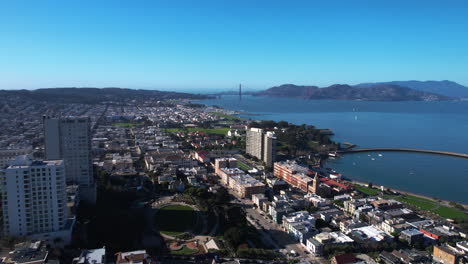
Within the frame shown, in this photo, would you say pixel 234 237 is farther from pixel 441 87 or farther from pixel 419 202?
pixel 441 87

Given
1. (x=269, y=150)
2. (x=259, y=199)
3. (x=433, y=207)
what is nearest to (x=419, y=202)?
(x=433, y=207)

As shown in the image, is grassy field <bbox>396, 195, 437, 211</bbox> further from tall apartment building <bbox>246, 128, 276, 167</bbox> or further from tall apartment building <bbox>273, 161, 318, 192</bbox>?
tall apartment building <bbox>246, 128, 276, 167</bbox>

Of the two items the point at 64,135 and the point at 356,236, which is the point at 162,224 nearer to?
the point at 64,135

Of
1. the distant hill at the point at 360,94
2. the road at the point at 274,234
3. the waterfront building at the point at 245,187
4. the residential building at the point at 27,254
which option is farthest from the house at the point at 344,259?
the distant hill at the point at 360,94

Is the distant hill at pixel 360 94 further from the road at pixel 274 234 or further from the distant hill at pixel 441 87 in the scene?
the road at pixel 274 234

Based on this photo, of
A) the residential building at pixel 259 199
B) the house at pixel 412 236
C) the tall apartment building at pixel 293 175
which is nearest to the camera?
the house at pixel 412 236

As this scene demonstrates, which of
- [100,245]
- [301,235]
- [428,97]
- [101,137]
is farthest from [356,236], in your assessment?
[428,97]

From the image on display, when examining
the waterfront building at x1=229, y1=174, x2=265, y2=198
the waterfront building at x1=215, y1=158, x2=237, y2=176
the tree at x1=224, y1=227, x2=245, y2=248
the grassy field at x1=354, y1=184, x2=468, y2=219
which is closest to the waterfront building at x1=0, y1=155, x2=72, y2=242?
the tree at x1=224, y1=227, x2=245, y2=248
